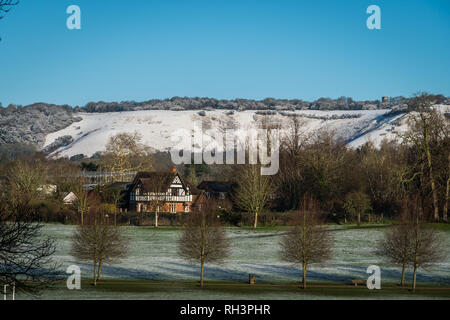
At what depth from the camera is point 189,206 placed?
7862 cm

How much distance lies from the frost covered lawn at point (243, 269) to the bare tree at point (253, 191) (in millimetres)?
4275

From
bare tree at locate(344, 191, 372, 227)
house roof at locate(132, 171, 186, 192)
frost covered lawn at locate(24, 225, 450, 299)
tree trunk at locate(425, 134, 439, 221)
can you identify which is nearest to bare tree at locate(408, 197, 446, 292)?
frost covered lawn at locate(24, 225, 450, 299)

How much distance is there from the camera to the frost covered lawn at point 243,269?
2909 centimetres

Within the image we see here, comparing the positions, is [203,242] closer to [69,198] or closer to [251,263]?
[251,263]

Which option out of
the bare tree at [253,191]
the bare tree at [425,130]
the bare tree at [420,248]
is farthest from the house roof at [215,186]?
the bare tree at [420,248]

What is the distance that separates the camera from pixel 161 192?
71.9 m

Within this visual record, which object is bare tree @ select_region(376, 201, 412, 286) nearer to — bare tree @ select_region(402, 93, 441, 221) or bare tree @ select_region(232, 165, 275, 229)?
bare tree @ select_region(232, 165, 275, 229)

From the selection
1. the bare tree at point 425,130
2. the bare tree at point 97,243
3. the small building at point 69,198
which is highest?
the bare tree at point 425,130

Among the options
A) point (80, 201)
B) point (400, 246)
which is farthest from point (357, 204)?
point (80, 201)

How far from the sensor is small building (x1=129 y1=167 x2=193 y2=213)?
7206cm

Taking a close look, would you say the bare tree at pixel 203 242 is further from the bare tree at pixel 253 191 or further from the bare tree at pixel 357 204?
the bare tree at pixel 357 204
